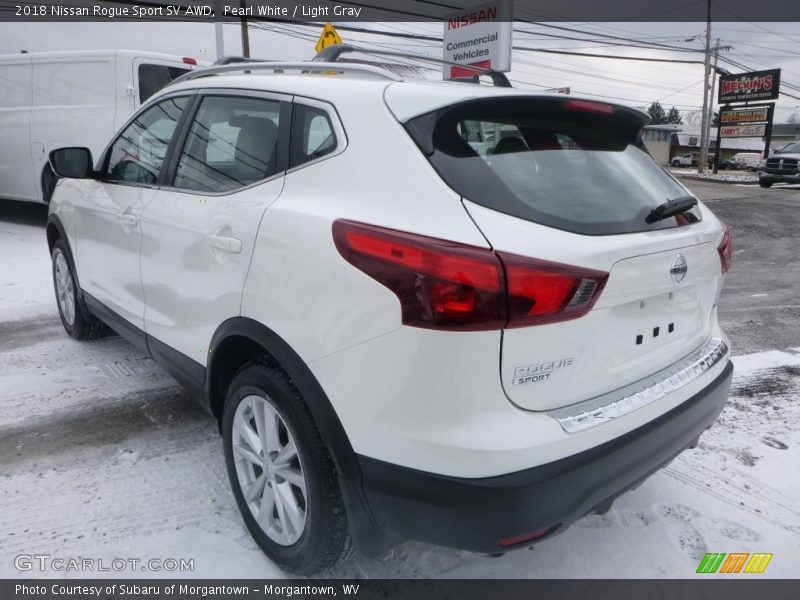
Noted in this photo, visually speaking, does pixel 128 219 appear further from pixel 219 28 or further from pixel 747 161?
pixel 747 161

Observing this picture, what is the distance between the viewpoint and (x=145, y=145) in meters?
3.28

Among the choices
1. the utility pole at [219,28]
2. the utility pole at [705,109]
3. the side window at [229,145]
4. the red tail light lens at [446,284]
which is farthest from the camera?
the utility pole at [705,109]

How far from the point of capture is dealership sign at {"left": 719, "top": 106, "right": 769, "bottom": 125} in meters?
36.3

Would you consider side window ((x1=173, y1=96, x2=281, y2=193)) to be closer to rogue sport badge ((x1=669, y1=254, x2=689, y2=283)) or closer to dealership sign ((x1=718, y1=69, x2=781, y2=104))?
rogue sport badge ((x1=669, y1=254, x2=689, y2=283))

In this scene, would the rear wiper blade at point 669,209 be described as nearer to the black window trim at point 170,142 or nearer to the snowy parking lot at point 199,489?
the snowy parking lot at point 199,489

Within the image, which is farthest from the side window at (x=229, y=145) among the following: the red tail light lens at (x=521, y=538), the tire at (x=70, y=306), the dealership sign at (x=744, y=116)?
the dealership sign at (x=744, y=116)

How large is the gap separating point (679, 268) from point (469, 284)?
2.83 ft

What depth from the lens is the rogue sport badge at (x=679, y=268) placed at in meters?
2.04

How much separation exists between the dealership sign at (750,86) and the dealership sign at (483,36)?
3452cm

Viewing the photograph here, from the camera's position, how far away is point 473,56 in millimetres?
9719

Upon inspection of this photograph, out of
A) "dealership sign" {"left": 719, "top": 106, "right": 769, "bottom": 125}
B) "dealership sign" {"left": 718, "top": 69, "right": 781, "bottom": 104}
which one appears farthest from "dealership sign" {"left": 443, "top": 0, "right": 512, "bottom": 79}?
"dealership sign" {"left": 718, "top": 69, "right": 781, "bottom": 104}

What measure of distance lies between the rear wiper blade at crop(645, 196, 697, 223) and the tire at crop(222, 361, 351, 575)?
1312 millimetres

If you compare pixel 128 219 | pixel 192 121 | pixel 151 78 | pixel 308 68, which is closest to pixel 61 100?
pixel 151 78

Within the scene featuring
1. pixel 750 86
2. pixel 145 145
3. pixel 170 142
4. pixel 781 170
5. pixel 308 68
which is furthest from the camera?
pixel 750 86
